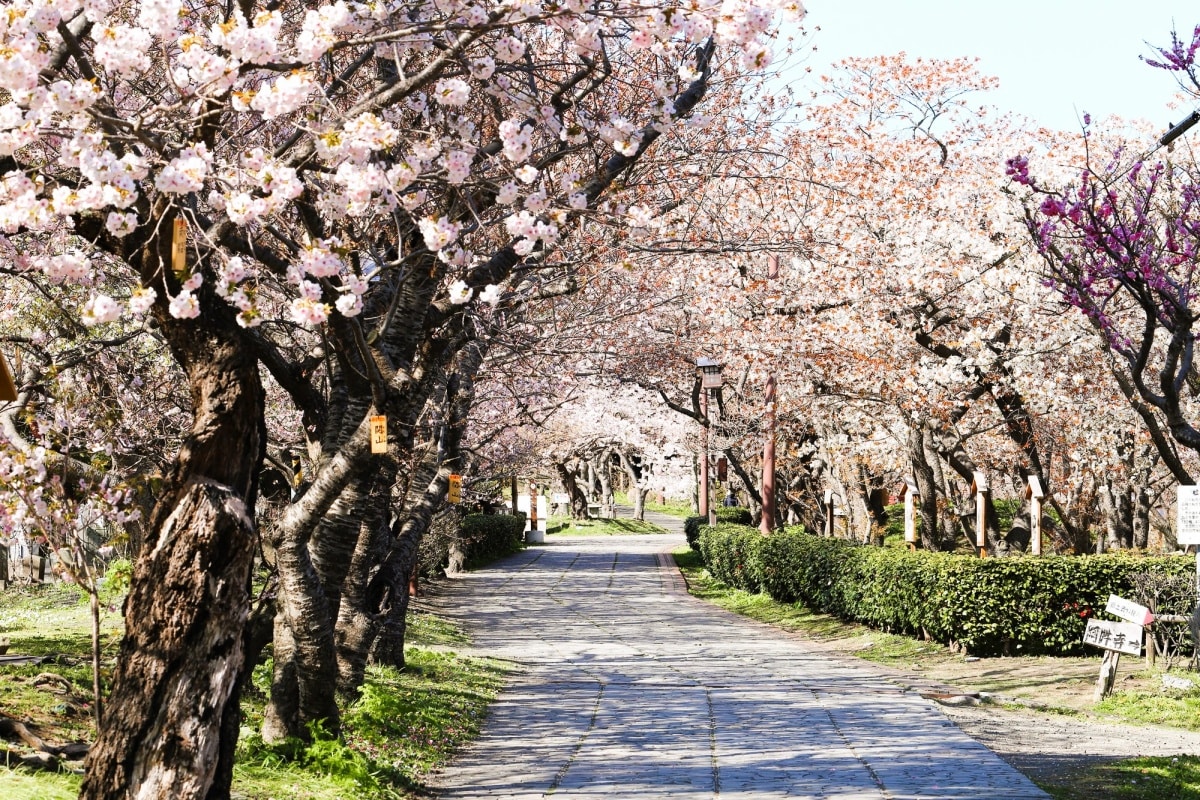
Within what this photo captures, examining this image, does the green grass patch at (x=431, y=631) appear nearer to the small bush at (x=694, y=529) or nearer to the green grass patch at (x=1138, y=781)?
the green grass patch at (x=1138, y=781)

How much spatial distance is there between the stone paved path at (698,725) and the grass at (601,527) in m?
31.4

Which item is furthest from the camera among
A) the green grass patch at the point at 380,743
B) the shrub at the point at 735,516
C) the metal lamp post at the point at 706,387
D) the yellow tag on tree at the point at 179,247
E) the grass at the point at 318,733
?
the shrub at the point at 735,516

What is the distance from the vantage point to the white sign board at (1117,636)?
11.3 m

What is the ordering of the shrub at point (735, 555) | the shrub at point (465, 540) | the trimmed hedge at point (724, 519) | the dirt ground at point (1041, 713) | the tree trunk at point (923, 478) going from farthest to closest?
the trimmed hedge at point (724, 519), the shrub at point (465, 540), the shrub at point (735, 555), the tree trunk at point (923, 478), the dirt ground at point (1041, 713)

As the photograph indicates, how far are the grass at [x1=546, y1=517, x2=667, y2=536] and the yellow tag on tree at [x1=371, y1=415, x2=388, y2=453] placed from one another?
44011mm

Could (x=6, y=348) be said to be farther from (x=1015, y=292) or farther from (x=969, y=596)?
(x=1015, y=292)

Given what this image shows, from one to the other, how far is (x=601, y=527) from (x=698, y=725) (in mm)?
41984

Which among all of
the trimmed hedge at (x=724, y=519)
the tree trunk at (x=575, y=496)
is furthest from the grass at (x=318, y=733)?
the tree trunk at (x=575, y=496)

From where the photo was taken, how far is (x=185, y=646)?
5.26 metres

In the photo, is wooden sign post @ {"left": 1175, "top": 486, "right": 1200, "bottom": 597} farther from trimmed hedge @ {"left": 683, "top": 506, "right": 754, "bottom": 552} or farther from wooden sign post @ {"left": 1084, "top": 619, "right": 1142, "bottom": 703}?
trimmed hedge @ {"left": 683, "top": 506, "right": 754, "bottom": 552}

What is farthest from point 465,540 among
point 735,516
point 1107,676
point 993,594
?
point 1107,676

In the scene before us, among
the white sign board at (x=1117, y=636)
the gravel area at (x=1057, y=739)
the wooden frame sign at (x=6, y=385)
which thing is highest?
the wooden frame sign at (x=6, y=385)

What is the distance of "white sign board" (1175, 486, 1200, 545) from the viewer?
11859mm

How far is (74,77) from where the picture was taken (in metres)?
6.54
